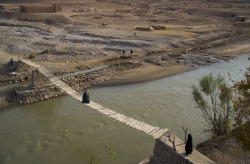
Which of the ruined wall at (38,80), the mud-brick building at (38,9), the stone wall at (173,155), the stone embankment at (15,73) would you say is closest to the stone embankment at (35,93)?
the ruined wall at (38,80)

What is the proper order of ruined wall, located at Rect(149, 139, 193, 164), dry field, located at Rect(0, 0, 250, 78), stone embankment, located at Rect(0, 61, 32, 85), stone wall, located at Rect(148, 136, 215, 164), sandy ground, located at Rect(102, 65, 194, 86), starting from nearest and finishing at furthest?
stone wall, located at Rect(148, 136, 215, 164) → ruined wall, located at Rect(149, 139, 193, 164) → stone embankment, located at Rect(0, 61, 32, 85) → sandy ground, located at Rect(102, 65, 194, 86) → dry field, located at Rect(0, 0, 250, 78)

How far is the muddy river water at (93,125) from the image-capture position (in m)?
12.0

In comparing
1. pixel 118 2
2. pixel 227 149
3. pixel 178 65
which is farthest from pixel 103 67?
pixel 118 2

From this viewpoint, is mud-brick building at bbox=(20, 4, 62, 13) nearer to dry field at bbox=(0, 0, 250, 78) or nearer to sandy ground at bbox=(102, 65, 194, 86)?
dry field at bbox=(0, 0, 250, 78)

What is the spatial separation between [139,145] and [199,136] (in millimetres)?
3139

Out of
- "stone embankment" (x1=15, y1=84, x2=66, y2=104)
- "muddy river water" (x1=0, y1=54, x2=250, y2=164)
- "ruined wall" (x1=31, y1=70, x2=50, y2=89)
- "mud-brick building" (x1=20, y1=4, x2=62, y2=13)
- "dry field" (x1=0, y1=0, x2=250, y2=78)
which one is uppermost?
"mud-brick building" (x1=20, y1=4, x2=62, y2=13)

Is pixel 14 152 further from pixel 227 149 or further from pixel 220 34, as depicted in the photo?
pixel 220 34

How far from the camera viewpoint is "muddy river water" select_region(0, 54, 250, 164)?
472 inches

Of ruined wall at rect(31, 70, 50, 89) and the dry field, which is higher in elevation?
the dry field

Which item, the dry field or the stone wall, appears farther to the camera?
the dry field

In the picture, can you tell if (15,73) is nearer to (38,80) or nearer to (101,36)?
(38,80)

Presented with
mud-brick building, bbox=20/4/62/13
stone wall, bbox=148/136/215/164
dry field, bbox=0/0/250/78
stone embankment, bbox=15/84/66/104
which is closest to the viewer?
stone wall, bbox=148/136/215/164

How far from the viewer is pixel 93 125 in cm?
1433

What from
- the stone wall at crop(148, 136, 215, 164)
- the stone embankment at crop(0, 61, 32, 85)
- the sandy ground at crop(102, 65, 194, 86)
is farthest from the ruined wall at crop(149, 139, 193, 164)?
the stone embankment at crop(0, 61, 32, 85)
